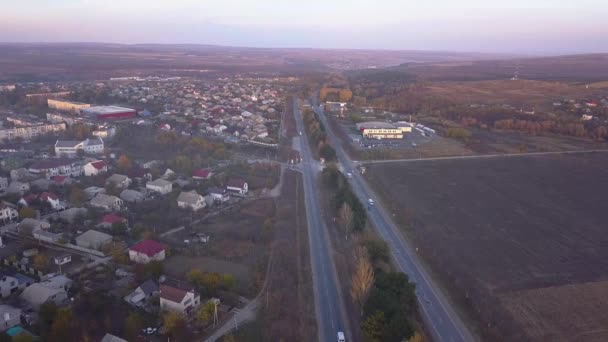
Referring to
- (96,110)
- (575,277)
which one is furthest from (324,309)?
(96,110)

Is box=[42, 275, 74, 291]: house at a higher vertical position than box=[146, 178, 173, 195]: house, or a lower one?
lower

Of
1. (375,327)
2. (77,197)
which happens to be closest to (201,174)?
(77,197)

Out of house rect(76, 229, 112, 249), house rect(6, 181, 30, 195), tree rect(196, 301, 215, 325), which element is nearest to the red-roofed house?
house rect(76, 229, 112, 249)

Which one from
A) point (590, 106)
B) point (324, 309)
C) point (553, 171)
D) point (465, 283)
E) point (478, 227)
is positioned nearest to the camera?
point (324, 309)

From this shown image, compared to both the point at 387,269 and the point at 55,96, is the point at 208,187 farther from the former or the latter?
the point at 55,96

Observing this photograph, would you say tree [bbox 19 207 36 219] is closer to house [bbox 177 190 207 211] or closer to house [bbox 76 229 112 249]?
house [bbox 76 229 112 249]

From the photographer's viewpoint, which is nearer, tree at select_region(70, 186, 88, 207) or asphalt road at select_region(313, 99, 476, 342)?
asphalt road at select_region(313, 99, 476, 342)
